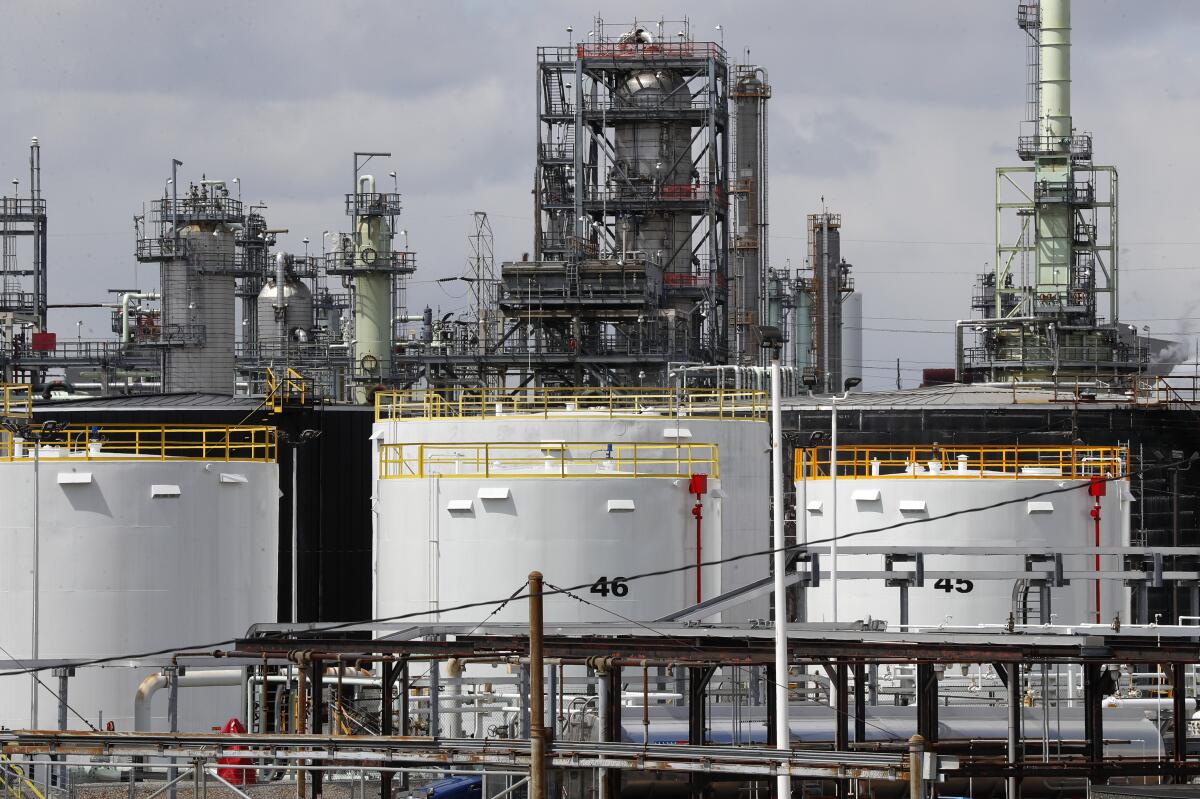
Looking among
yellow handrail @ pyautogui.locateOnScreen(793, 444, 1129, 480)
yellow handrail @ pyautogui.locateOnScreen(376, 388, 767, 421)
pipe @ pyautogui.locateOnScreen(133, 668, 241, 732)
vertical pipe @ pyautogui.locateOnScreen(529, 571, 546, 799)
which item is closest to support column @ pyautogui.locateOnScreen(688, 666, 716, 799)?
vertical pipe @ pyautogui.locateOnScreen(529, 571, 546, 799)

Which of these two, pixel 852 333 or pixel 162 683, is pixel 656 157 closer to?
pixel 852 333

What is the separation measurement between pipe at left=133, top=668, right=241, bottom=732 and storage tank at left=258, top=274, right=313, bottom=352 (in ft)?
166

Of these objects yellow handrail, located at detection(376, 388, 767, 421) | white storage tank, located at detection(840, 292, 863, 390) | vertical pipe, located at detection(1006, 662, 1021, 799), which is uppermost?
white storage tank, located at detection(840, 292, 863, 390)

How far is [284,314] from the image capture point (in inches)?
3369

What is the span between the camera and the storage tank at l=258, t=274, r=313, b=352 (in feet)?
280

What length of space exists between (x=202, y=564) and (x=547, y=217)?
42124 mm

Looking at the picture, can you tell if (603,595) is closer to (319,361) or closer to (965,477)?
(965,477)

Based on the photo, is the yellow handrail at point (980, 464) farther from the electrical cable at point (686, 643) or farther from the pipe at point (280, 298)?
the pipe at point (280, 298)

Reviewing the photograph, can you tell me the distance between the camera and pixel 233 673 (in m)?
35.1

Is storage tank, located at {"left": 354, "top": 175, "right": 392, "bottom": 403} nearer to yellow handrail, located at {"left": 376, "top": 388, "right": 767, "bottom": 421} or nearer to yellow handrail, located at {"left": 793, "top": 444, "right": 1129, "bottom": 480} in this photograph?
yellow handrail, located at {"left": 376, "top": 388, "right": 767, "bottom": 421}

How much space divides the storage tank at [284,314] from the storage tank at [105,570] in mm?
48726

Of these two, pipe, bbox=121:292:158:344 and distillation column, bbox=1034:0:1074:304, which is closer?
distillation column, bbox=1034:0:1074:304

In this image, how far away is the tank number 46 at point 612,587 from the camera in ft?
112

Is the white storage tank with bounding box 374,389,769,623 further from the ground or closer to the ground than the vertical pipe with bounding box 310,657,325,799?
further from the ground
